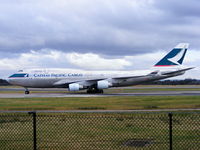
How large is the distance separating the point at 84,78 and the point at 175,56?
15594 mm

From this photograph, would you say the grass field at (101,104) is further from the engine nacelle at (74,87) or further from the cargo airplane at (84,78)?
the cargo airplane at (84,78)

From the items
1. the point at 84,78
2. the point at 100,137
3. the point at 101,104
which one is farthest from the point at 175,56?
the point at 100,137

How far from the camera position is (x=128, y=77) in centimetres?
4725

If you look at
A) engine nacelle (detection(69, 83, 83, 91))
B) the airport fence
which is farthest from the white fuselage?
the airport fence

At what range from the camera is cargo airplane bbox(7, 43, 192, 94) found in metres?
45.8

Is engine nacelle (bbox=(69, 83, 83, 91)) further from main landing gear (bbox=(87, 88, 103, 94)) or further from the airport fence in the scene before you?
the airport fence

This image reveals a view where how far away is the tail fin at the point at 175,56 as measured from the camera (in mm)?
50750

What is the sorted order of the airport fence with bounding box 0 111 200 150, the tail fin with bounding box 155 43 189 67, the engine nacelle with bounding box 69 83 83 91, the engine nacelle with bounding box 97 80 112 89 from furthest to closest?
the tail fin with bounding box 155 43 189 67, the engine nacelle with bounding box 97 80 112 89, the engine nacelle with bounding box 69 83 83 91, the airport fence with bounding box 0 111 200 150

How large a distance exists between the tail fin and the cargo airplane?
3.98 ft

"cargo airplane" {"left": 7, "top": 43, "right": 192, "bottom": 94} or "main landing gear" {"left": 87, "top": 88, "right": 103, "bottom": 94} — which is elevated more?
"cargo airplane" {"left": 7, "top": 43, "right": 192, "bottom": 94}

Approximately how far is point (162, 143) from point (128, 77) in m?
38.4

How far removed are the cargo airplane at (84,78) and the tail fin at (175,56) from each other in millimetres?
1214

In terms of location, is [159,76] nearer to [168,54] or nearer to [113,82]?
[168,54]

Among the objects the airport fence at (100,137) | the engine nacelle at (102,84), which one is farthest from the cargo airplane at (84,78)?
the airport fence at (100,137)
